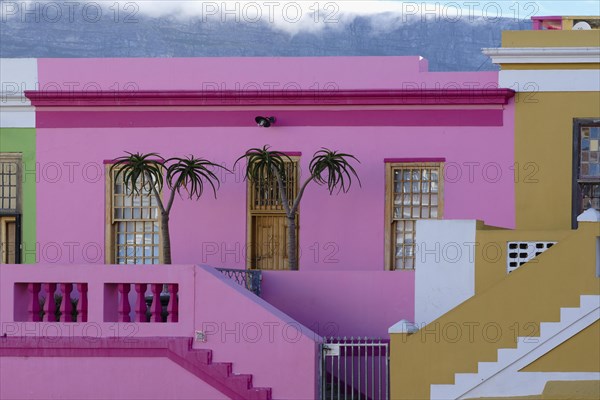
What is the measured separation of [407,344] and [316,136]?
489 cm

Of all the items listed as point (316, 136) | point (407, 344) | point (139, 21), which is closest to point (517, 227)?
point (316, 136)

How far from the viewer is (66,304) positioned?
16.9 metres

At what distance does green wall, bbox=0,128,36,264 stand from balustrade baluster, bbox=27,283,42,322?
3429 millimetres

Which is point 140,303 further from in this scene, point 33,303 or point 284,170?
point 284,170

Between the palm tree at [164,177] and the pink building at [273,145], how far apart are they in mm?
194

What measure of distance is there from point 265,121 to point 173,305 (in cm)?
403

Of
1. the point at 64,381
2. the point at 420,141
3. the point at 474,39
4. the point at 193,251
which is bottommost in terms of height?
the point at 64,381

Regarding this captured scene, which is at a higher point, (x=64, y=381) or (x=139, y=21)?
(x=139, y=21)

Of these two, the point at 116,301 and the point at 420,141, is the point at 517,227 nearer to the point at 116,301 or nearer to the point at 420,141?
the point at 420,141

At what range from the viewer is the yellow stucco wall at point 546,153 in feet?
65.0

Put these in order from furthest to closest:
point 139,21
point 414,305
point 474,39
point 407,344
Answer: point 139,21 < point 474,39 < point 414,305 < point 407,344

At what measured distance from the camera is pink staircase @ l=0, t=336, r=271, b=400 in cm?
1653

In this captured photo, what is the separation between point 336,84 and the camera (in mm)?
20172

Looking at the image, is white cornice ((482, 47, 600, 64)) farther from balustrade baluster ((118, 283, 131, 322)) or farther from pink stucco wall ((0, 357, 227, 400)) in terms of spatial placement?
pink stucco wall ((0, 357, 227, 400))
